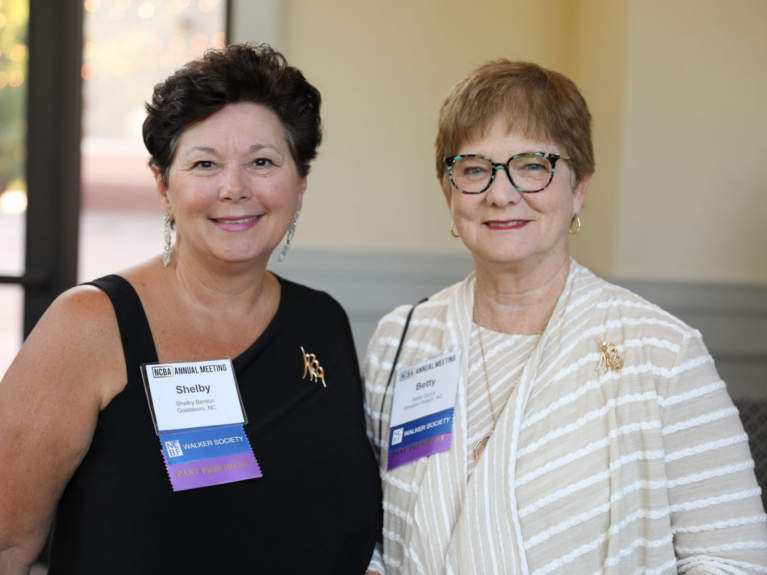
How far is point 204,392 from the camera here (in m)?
1.64

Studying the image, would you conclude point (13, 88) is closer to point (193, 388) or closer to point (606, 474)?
point (193, 388)

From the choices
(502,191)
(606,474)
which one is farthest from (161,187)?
(606,474)

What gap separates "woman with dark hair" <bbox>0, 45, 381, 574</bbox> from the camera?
1.52 meters

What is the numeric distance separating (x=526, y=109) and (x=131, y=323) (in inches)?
41.2

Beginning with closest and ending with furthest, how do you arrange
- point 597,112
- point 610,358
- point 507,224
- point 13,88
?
1. point 610,358
2. point 507,224
3. point 597,112
4. point 13,88

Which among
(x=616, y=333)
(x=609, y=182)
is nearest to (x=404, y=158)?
(x=609, y=182)

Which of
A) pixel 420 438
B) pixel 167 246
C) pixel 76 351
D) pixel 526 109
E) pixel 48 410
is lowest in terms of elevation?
pixel 420 438

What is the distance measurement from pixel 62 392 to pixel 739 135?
2.73m

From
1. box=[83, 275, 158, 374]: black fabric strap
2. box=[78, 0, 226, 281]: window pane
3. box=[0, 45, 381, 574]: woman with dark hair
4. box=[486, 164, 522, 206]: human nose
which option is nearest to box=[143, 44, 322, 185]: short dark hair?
box=[0, 45, 381, 574]: woman with dark hair

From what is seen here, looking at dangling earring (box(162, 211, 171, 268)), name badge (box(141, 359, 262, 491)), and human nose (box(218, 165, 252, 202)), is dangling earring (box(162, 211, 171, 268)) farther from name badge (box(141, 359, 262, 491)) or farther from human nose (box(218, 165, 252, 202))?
name badge (box(141, 359, 262, 491))

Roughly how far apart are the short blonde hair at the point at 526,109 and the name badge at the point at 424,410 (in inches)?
21.5

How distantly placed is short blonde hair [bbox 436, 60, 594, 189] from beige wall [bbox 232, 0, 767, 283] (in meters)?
1.38

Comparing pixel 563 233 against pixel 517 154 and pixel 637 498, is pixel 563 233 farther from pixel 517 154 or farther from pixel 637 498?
pixel 637 498

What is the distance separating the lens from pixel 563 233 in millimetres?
1745
